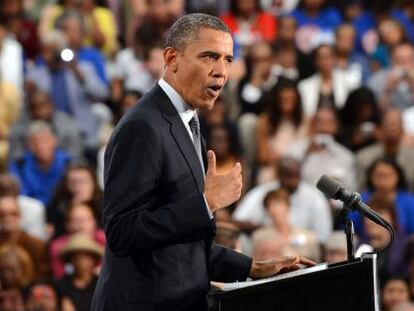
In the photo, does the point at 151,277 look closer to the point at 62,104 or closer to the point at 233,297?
the point at 233,297

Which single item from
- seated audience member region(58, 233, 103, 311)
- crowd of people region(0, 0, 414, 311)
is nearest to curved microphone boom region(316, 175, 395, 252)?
crowd of people region(0, 0, 414, 311)

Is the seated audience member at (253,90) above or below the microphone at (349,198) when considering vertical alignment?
above

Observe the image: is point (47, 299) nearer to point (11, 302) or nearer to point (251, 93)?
point (11, 302)

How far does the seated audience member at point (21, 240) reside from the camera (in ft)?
26.2

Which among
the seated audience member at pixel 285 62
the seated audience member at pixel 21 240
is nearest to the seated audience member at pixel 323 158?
the seated audience member at pixel 285 62

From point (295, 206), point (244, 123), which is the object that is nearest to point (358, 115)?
point (244, 123)

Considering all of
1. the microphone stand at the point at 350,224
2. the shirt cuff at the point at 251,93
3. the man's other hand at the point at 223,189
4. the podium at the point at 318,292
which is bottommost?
the podium at the point at 318,292

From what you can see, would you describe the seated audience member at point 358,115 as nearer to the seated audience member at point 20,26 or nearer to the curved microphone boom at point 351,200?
the seated audience member at point 20,26

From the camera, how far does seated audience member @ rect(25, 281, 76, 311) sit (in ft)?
23.1

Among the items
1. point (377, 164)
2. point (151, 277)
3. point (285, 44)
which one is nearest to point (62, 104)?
point (285, 44)

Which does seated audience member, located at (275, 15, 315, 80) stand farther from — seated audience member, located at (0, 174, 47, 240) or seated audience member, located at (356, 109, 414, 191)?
seated audience member, located at (0, 174, 47, 240)

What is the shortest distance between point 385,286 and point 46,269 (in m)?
2.20

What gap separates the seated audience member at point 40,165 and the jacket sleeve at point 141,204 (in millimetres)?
5432

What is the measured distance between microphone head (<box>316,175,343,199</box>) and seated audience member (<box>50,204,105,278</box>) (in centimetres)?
433
